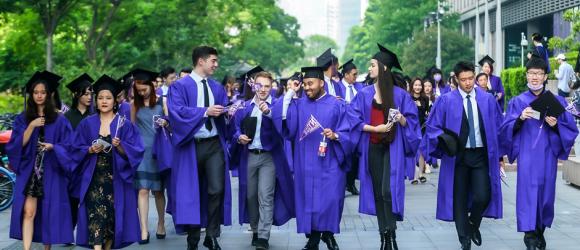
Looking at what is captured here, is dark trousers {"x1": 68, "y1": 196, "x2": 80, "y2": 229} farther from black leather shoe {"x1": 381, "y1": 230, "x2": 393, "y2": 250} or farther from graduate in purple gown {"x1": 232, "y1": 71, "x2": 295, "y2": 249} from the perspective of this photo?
black leather shoe {"x1": 381, "y1": 230, "x2": 393, "y2": 250}

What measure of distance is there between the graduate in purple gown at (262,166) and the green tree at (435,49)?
58396 mm

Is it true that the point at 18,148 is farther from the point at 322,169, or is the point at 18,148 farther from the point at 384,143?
the point at 384,143

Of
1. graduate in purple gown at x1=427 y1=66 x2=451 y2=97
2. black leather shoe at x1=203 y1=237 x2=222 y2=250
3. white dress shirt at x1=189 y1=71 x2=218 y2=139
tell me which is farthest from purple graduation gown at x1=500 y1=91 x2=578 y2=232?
graduate in purple gown at x1=427 y1=66 x2=451 y2=97

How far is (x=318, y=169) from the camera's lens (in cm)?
1008

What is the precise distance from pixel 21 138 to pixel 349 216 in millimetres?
5116

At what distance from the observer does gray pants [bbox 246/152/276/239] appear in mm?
10375

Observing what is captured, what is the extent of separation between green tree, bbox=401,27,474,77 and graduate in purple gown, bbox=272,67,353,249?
58763 millimetres

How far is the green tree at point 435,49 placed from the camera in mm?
68500

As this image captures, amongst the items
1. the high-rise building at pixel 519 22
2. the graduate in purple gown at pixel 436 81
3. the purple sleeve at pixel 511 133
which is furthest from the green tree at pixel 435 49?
the purple sleeve at pixel 511 133

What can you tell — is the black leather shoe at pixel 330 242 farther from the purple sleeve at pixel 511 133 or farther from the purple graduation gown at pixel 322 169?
the purple sleeve at pixel 511 133

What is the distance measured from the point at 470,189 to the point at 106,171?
352 centimetres

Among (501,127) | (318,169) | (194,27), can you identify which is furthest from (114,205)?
(194,27)

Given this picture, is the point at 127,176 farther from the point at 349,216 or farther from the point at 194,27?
the point at 194,27

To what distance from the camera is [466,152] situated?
33.2ft
